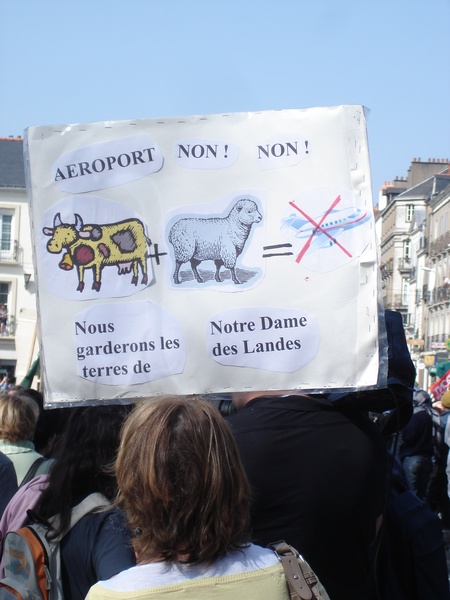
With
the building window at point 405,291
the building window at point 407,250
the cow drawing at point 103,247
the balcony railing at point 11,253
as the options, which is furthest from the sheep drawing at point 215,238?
the building window at point 405,291

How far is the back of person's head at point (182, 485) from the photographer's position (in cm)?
196

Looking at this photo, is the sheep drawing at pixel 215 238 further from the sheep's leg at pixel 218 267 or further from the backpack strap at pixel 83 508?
the backpack strap at pixel 83 508

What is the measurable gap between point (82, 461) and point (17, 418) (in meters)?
1.50

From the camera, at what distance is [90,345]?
294cm

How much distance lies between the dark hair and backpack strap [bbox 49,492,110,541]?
20 millimetres

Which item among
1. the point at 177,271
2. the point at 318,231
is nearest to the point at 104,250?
the point at 177,271

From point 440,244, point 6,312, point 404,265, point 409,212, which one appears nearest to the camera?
point 6,312

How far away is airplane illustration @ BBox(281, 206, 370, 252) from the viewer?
9.43 feet

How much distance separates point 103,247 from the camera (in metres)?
2.94

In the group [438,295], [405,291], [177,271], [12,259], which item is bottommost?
[405,291]

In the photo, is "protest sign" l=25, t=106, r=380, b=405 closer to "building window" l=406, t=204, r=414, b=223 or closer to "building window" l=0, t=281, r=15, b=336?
"building window" l=0, t=281, r=15, b=336

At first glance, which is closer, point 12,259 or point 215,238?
point 215,238

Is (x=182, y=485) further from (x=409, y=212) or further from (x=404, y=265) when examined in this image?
(x=404, y=265)

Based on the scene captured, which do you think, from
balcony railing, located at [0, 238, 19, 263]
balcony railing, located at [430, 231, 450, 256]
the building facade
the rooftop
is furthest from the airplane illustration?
balcony railing, located at [430, 231, 450, 256]
